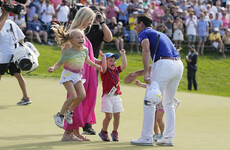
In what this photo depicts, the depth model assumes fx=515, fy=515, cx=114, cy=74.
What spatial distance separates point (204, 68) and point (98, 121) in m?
13.6

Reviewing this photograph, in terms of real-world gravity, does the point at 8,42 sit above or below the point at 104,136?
above

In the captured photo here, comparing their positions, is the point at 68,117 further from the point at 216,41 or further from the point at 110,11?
the point at 216,41

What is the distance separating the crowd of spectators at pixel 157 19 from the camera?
74.1 feet

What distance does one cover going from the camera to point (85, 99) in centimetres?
798

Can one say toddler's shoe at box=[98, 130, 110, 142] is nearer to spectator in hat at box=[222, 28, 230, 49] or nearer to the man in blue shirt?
the man in blue shirt

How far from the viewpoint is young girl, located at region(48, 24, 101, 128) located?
730 cm

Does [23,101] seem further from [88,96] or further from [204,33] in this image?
[204,33]

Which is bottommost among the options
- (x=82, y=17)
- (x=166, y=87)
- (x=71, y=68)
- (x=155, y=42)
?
(x=166, y=87)

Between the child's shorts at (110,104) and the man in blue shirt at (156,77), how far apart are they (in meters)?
0.43

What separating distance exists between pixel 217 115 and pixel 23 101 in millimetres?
4310

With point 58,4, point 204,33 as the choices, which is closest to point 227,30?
point 204,33

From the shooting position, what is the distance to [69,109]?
742 cm

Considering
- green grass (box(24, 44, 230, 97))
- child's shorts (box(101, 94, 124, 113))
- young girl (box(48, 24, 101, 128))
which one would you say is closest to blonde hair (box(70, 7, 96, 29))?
young girl (box(48, 24, 101, 128))

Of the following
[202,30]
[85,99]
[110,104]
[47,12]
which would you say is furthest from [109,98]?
[202,30]
